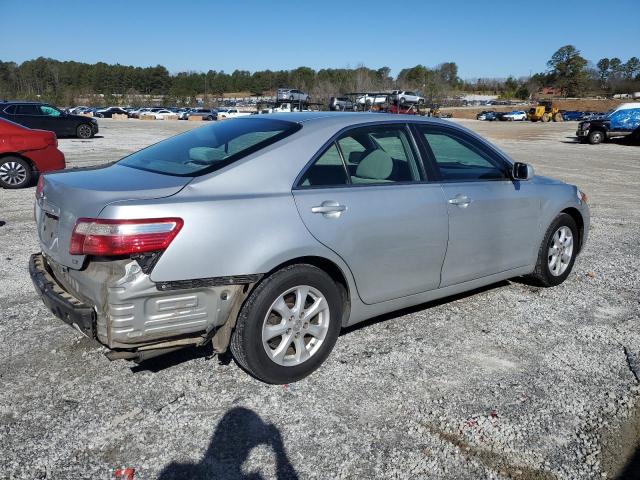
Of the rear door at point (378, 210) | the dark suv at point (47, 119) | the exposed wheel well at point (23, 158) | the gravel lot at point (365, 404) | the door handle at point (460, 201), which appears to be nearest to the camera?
the gravel lot at point (365, 404)

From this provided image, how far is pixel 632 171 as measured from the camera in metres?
16.5

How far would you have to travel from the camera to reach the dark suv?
2127 cm

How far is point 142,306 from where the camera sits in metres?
2.81

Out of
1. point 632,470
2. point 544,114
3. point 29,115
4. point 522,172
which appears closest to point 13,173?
point 522,172

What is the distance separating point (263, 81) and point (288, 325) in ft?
524

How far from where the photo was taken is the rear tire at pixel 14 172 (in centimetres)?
1015

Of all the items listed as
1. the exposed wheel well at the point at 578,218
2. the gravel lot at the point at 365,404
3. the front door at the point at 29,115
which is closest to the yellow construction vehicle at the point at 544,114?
the front door at the point at 29,115

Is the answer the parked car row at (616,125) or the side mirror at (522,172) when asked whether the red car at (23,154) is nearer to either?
the side mirror at (522,172)

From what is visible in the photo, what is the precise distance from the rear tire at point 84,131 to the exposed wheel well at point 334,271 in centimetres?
2288

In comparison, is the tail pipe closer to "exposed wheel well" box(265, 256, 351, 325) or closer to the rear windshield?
"exposed wheel well" box(265, 256, 351, 325)

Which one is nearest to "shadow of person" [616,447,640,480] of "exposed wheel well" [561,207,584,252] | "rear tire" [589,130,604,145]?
"exposed wheel well" [561,207,584,252]

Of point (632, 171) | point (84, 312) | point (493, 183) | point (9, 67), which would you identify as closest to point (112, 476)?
point (84, 312)

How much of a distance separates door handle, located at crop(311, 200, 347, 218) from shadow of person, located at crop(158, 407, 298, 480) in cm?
123

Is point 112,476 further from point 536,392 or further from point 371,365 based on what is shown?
point 536,392
